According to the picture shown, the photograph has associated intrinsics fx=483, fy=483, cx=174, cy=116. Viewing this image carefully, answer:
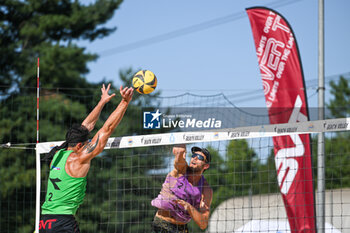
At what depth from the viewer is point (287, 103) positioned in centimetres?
878

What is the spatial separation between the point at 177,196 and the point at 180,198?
5cm

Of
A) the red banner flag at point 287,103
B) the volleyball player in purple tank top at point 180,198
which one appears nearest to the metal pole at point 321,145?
the red banner flag at point 287,103

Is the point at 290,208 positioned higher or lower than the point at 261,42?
lower

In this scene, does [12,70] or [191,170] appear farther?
[12,70]

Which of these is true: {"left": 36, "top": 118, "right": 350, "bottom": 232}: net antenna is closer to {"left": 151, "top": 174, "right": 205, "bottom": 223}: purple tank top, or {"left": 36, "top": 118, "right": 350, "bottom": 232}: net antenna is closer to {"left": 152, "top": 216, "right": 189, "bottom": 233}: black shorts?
{"left": 151, "top": 174, "right": 205, "bottom": 223}: purple tank top

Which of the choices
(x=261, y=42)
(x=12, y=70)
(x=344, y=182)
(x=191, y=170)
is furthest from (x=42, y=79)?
(x=344, y=182)

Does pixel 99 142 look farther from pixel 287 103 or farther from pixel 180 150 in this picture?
pixel 287 103

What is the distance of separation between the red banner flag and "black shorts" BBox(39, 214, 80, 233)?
15.2 ft

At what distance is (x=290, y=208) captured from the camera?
852 cm

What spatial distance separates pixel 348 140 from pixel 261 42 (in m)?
23.5

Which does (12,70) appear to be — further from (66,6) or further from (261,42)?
(261,42)

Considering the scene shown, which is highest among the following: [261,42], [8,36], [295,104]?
[8,36]

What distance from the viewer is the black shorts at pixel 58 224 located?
453 cm

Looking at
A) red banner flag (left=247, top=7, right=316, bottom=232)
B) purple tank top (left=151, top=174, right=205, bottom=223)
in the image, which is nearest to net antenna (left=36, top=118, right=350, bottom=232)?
purple tank top (left=151, top=174, right=205, bottom=223)
